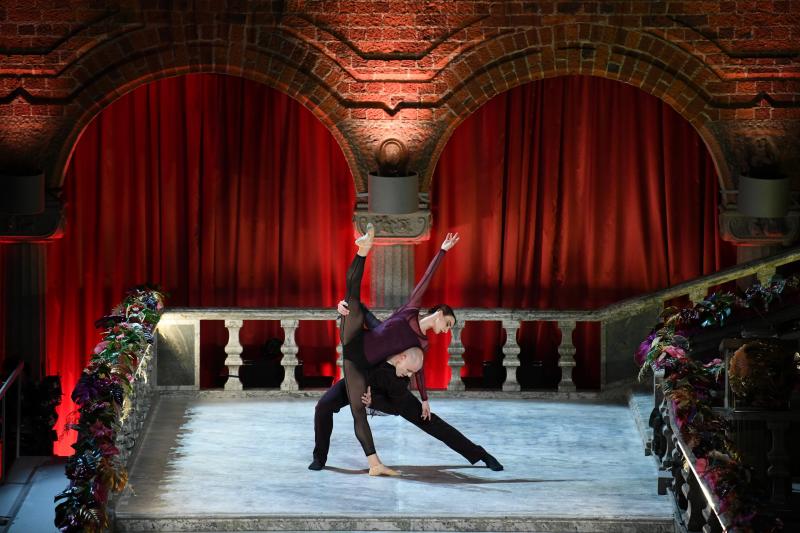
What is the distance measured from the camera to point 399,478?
1096cm

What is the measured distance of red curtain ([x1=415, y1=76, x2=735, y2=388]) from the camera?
14.6 m

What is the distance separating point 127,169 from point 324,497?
509 cm

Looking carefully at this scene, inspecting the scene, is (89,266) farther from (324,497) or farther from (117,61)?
(324,497)

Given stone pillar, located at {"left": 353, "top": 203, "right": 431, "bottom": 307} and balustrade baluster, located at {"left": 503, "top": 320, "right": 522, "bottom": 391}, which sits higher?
stone pillar, located at {"left": 353, "top": 203, "right": 431, "bottom": 307}

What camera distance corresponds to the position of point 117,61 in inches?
526

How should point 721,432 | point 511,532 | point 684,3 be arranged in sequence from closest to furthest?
point 721,432
point 511,532
point 684,3

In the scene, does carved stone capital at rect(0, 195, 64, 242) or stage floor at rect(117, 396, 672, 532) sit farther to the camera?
carved stone capital at rect(0, 195, 64, 242)

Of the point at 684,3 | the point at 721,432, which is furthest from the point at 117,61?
the point at 721,432

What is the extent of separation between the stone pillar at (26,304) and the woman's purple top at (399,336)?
12.8 ft

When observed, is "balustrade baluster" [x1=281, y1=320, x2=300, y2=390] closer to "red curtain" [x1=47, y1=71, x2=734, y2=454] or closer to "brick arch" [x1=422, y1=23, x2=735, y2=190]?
"red curtain" [x1=47, y1=71, x2=734, y2=454]

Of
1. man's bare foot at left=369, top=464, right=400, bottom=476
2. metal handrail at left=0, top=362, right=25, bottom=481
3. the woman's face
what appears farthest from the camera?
metal handrail at left=0, top=362, right=25, bottom=481

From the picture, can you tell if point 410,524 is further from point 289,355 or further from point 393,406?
point 289,355

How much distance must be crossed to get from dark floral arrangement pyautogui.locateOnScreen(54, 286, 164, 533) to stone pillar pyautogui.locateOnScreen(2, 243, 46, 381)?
4.76ft

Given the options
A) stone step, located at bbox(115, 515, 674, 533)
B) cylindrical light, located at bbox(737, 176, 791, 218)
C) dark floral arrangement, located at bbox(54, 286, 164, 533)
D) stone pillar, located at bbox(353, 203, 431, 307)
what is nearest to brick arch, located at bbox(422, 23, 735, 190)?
cylindrical light, located at bbox(737, 176, 791, 218)
